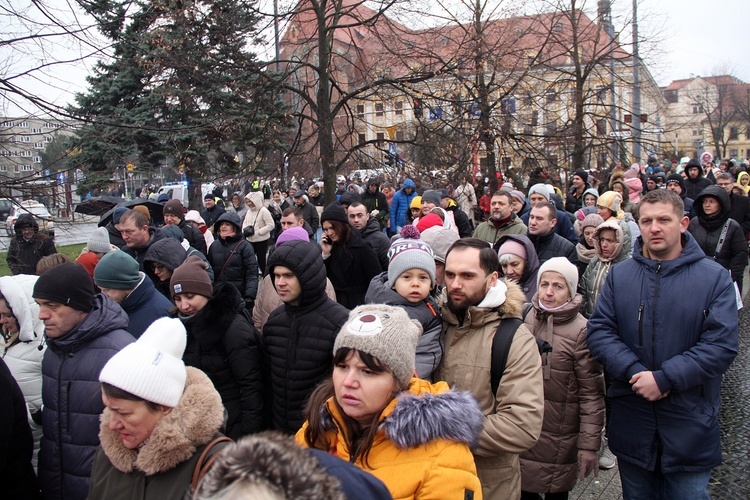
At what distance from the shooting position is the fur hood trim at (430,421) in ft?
6.12

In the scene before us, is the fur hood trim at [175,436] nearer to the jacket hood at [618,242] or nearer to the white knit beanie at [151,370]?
the white knit beanie at [151,370]

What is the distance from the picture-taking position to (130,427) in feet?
6.68

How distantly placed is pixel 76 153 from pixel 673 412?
18.5 ft

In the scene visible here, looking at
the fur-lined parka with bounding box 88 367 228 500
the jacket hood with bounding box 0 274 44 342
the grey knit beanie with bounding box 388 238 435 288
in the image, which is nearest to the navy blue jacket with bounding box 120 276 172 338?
the jacket hood with bounding box 0 274 44 342

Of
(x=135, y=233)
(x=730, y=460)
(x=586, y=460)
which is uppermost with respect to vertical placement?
(x=135, y=233)

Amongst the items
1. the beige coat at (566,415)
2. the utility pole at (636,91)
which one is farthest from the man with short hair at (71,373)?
the utility pole at (636,91)

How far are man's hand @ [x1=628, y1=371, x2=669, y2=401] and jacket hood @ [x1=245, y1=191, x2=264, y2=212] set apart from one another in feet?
28.8

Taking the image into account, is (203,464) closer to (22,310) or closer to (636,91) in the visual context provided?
(22,310)

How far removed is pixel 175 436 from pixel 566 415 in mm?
2300

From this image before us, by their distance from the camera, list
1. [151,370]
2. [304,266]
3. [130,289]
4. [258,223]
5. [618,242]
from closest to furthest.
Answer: [151,370] < [304,266] < [130,289] < [618,242] < [258,223]

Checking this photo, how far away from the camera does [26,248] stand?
7.09 metres

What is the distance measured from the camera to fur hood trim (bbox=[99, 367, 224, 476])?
196 cm

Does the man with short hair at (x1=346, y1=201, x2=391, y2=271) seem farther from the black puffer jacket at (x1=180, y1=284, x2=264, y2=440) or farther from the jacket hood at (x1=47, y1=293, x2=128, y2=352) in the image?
the jacket hood at (x1=47, y1=293, x2=128, y2=352)

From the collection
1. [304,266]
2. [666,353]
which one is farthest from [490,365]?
[304,266]
